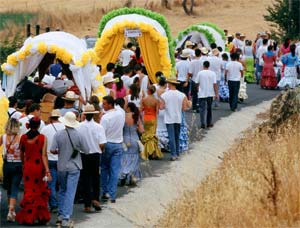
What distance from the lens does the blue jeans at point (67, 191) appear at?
16.3 meters

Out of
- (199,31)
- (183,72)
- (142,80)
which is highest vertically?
(199,31)

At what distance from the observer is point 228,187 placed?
16828 mm

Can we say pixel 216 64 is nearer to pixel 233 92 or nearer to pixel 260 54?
pixel 233 92

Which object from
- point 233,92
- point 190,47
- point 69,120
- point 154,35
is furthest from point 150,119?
point 190,47

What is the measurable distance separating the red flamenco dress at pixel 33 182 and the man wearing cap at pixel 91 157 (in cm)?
88

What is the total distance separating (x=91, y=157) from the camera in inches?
679

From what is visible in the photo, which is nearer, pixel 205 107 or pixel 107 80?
pixel 107 80

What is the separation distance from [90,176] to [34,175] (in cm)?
123

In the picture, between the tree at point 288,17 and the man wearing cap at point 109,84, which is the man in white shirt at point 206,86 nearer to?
the man wearing cap at point 109,84

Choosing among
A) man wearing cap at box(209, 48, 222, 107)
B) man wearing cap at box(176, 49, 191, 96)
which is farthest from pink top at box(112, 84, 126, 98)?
man wearing cap at box(209, 48, 222, 107)

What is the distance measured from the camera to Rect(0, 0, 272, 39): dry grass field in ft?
202

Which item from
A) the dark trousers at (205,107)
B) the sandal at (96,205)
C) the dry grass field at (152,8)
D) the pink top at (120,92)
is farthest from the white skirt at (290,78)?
the dry grass field at (152,8)

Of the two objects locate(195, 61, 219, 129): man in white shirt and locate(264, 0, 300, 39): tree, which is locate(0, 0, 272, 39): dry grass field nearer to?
locate(264, 0, 300, 39): tree

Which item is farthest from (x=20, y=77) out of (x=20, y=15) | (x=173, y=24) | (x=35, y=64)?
(x=173, y=24)
